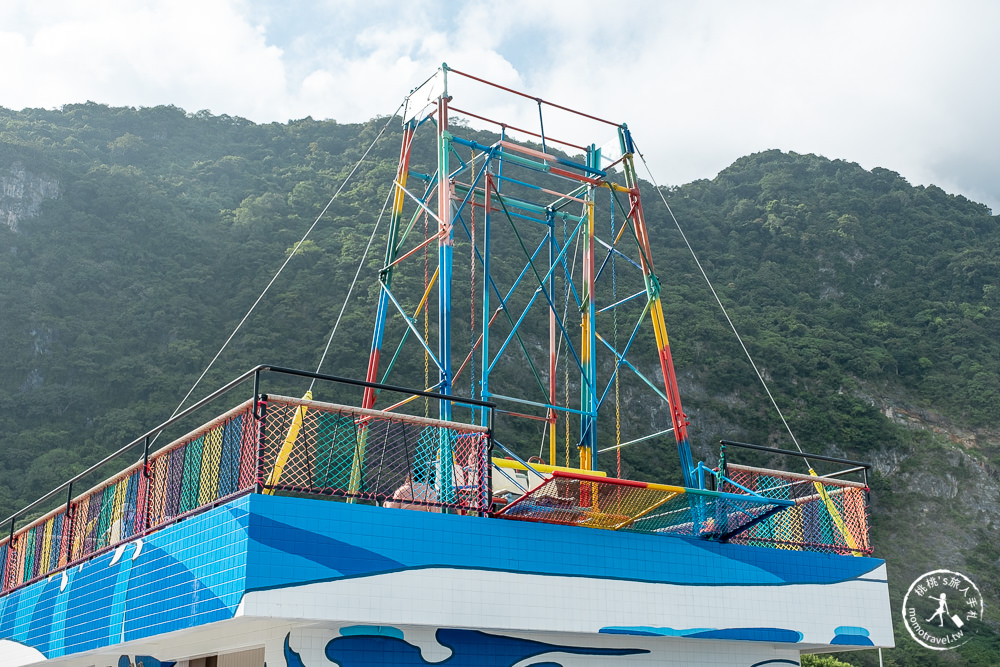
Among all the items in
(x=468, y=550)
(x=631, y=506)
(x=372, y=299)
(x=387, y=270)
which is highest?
(x=372, y=299)

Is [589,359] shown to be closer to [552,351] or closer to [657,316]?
[552,351]

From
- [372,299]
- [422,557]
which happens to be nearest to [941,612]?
[372,299]

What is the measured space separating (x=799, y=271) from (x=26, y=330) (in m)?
40.6

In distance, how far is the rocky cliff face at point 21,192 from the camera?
5028cm

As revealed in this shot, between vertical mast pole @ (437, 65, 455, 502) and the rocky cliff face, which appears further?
the rocky cliff face

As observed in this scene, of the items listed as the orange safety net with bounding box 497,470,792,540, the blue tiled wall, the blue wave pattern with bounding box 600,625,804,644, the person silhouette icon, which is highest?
the person silhouette icon

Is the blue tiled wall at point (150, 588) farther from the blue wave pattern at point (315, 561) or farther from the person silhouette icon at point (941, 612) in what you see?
the person silhouette icon at point (941, 612)

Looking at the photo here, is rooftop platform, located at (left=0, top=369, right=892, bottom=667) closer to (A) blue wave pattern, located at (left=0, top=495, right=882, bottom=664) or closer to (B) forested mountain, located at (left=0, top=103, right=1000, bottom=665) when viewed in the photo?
(A) blue wave pattern, located at (left=0, top=495, right=882, bottom=664)

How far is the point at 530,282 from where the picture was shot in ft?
161

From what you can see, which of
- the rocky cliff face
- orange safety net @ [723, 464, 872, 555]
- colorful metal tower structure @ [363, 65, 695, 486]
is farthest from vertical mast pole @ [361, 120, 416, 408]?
the rocky cliff face

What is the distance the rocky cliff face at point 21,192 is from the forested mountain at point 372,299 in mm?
129

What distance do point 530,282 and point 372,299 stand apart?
27.3ft

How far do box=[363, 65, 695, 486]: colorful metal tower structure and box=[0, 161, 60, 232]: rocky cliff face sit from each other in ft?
62.7

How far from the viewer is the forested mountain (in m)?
42.2
